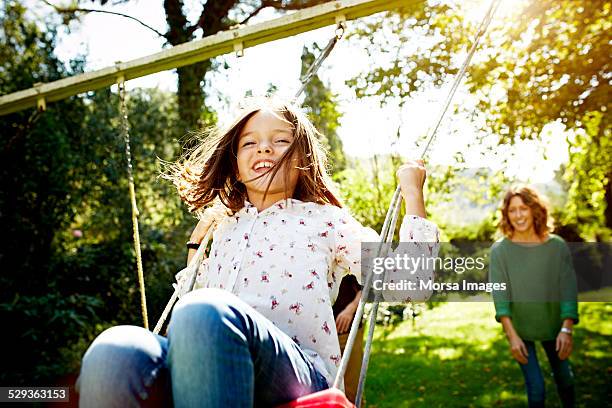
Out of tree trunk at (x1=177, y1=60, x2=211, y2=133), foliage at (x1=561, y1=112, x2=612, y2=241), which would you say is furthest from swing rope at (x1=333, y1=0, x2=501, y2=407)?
tree trunk at (x1=177, y1=60, x2=211, y2=133)

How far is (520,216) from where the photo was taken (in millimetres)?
2805

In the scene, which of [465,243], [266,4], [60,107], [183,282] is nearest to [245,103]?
[183,282]

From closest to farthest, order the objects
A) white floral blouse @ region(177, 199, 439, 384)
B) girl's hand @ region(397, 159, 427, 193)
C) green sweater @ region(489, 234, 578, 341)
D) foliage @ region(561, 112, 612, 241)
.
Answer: white floral blouse @ region(177, 199, 439, 384) < girl's hand @ region(397, 159, 427, 193) < green sweater @ region(489, 234, 578, 341) < foliage @ region(561, 112, 612, 241)

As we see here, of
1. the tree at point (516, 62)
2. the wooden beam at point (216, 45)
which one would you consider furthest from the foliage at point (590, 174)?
the wooden beam at point (216, 45)

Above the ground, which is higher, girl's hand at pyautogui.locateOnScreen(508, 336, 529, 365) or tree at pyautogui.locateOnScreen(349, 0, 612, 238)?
tree at pyautogui.locateOnScreen(349, 0, 612, 238)

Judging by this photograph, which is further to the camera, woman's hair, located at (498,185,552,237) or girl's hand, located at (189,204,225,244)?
woman's hair, located at (498,185,552,237)

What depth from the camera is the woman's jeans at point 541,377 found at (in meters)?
2.56

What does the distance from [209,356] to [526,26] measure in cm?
395

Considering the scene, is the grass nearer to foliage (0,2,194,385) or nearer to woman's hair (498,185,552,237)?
woman's hair (498,185,552,237)

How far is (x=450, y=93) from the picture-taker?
5.68 ft

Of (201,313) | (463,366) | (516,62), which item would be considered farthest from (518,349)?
(516,62)

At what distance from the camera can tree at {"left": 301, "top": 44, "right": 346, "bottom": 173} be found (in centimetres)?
487

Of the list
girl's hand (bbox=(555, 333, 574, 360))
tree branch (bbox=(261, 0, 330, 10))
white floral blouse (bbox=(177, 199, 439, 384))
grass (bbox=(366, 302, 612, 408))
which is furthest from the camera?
tree branch (bbox=(261, 0, 330, 10))

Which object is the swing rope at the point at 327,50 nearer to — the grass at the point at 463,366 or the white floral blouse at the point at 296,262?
the white floral blouse at the point at 296,262
